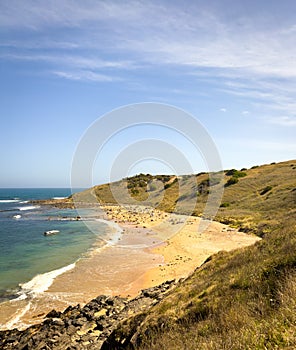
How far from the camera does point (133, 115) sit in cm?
2472

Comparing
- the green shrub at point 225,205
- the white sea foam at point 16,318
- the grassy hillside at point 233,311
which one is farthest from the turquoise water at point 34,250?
the green shrub at point 225,205

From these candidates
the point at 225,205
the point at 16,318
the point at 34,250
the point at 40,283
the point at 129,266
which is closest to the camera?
the point at 16,318

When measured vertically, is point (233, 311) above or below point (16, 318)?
above

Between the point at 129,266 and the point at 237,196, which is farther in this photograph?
the point at 237,196

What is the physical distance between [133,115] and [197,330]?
66.7 ft

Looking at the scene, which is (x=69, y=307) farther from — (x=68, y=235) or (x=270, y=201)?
(x=270, y=201)

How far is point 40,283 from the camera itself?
19.4 meters

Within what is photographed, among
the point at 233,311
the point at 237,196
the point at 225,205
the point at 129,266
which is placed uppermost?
the point at 237,196

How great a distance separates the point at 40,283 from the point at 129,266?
698cm

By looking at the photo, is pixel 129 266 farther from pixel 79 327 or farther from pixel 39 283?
pixel 79 327

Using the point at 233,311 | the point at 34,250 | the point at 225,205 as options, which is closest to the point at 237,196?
the point at 225,205

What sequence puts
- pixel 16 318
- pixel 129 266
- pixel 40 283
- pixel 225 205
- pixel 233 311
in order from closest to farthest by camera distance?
pixel 233 311
pixel 16 318
pixel 40 283
pixel 129 266
pixel 225 205

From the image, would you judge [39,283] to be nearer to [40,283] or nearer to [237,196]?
[40,283]

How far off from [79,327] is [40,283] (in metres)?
8.43
